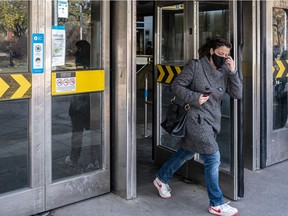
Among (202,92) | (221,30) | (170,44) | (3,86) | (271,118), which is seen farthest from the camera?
(271,118)

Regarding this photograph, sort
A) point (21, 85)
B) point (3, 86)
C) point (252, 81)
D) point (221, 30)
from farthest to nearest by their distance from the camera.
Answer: point (252, 81)
point (221, 30)
point (21, 85)
point (3, 86)

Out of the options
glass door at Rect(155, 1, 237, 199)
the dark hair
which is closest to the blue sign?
the dark hair

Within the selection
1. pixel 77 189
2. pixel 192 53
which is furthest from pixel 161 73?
pixel 77 189

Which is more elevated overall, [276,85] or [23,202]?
[276,85]

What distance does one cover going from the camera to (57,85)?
12.7 ft

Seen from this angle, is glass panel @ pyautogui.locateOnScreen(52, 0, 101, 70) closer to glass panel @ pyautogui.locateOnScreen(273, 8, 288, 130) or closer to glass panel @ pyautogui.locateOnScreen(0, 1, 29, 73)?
glass panel @ pyautogui.locateOnScreen(0, 1, 29, 73)

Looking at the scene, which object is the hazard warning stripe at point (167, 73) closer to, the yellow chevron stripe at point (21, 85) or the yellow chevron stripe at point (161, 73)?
the yellow chevron stripe at point (161, 73)

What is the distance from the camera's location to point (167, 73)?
17.3ft

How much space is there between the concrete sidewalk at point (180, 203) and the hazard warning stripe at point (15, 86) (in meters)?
1.14

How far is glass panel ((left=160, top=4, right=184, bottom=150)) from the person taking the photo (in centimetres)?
517

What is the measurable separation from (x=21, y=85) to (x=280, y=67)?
11.4ft

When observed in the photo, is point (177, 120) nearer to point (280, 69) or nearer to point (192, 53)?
point (192, 53)

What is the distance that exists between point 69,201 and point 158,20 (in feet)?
8.54

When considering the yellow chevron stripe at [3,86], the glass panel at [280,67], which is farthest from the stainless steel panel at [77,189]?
the glass panel at [280,67]
